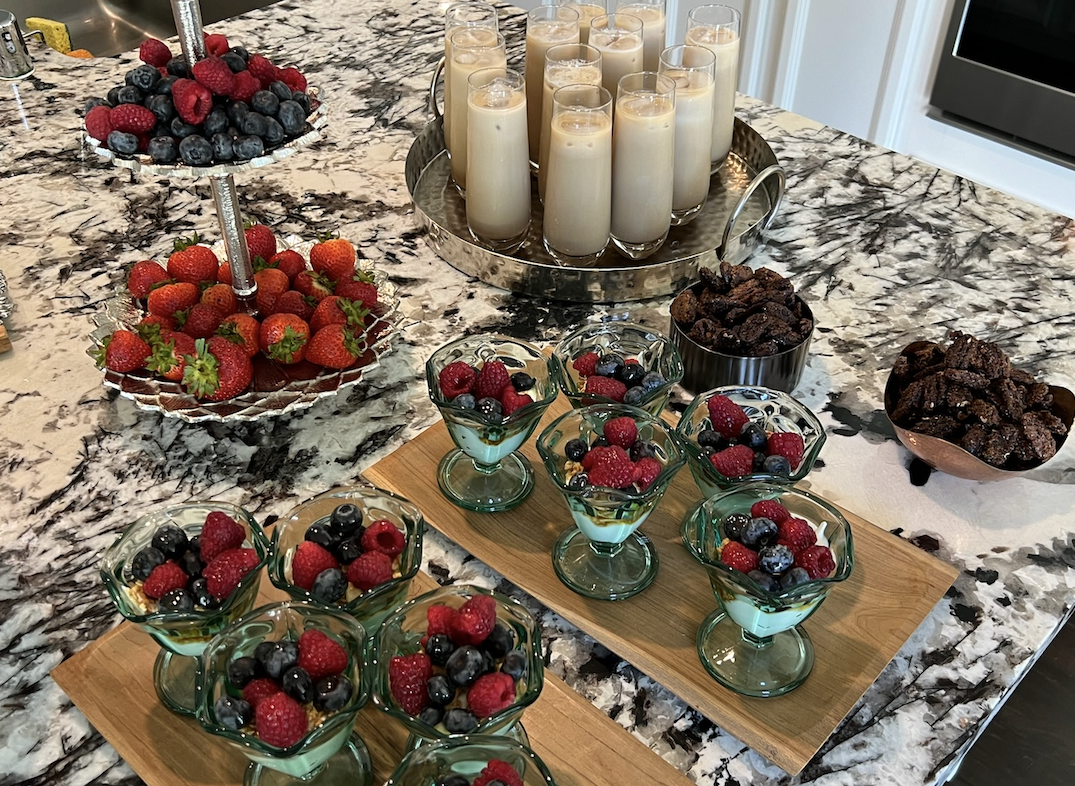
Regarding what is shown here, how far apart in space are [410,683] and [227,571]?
0.19 meters

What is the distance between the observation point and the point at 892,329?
1.32 m

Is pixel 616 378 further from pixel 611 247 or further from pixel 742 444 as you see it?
pixel 611 247

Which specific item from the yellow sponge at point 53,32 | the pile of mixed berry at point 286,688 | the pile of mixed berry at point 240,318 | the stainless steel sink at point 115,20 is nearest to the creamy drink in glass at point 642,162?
the pile of mixed berry at point 240,318

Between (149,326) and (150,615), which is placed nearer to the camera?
(150,615)

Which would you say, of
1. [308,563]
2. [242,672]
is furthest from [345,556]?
[242,672]

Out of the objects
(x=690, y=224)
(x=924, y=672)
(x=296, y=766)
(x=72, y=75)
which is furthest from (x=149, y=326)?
(x=72, y=75)

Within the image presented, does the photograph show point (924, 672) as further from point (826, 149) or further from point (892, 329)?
point (826, 149)

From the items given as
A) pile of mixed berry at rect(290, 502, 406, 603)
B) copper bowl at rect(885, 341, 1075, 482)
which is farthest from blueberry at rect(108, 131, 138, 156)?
copper bowl at rect(885, 341, 1075, 482)

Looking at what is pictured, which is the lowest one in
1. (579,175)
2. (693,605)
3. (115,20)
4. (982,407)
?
(115,20)

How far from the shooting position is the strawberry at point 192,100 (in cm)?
98

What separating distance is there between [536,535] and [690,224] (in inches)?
25.5

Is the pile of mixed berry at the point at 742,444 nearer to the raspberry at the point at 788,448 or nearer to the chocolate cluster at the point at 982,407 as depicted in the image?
the raspberry at the point at 788,448

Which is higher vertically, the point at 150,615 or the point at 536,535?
the point at 150,615

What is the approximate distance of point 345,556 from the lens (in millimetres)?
831
